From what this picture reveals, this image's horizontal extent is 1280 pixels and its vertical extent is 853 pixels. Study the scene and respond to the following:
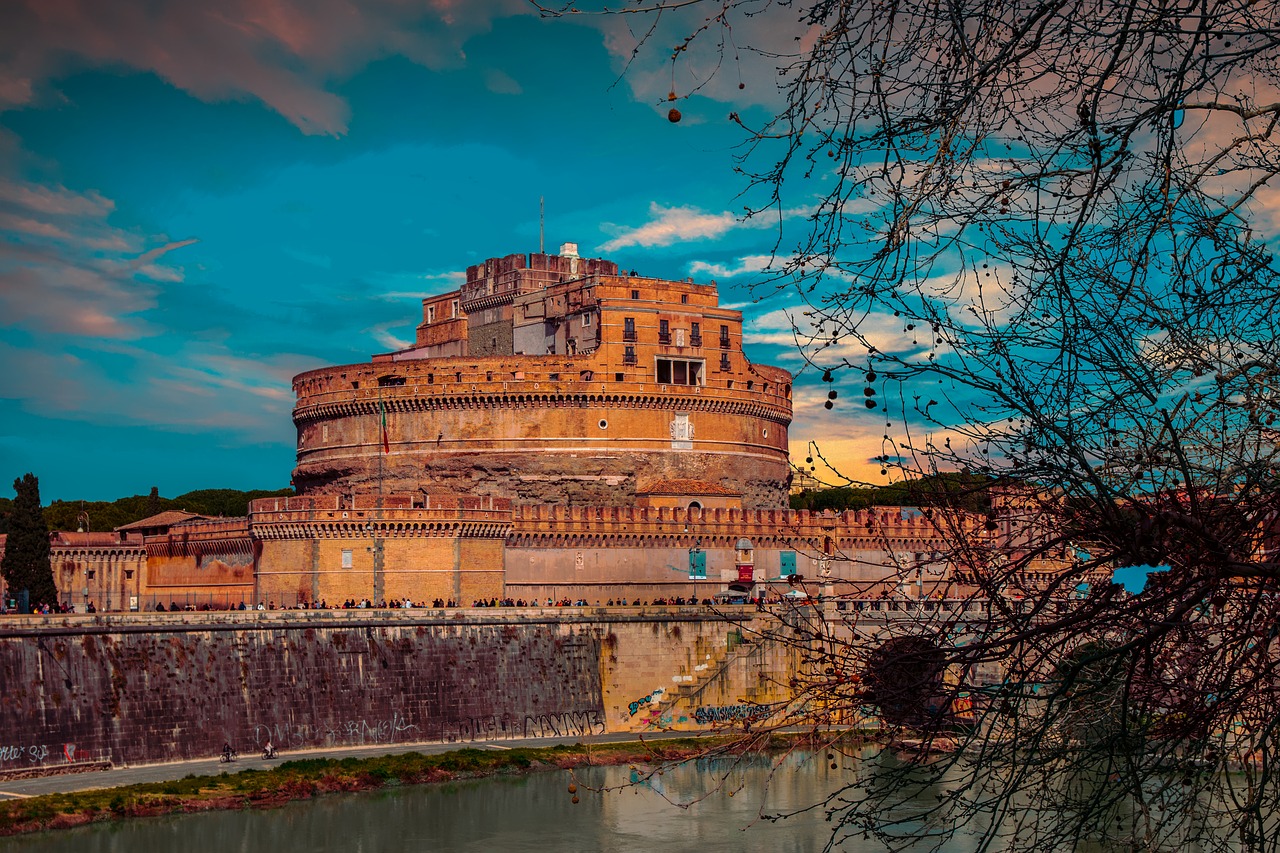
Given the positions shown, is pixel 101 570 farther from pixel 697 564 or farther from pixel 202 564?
pixel 697 564

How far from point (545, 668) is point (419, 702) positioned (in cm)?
384

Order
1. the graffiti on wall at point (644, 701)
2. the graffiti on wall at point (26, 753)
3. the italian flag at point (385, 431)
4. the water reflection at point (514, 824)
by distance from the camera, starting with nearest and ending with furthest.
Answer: the water reflection at point (514, 824) → the graffiti on wall at point (26, 753) → the graffiti on wall at point (644, 701) → the italian flag at point (385, 431)

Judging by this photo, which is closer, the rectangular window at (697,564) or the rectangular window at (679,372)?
the rectangular window at (697,564)

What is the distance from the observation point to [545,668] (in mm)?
38281

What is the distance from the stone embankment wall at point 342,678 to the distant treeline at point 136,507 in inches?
1384

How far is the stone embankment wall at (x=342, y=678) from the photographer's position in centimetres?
3064

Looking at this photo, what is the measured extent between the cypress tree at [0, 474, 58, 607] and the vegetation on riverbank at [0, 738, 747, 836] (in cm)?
1580

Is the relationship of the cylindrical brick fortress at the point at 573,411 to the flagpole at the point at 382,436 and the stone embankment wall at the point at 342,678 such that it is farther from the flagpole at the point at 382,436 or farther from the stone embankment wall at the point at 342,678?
the stone embankment wall at the point at 342,678

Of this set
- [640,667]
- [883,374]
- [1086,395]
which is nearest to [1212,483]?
[1086,395]

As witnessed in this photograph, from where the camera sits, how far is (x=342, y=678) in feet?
114

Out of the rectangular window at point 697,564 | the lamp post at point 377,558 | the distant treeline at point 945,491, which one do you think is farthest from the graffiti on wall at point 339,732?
the distant treeline at point 945,491

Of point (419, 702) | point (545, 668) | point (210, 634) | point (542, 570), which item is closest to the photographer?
point (210, 634)

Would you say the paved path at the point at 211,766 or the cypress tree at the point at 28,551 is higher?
the cypress tree at the point at 28,551

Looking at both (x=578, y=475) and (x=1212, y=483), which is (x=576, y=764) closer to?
(x=578, y=475)
